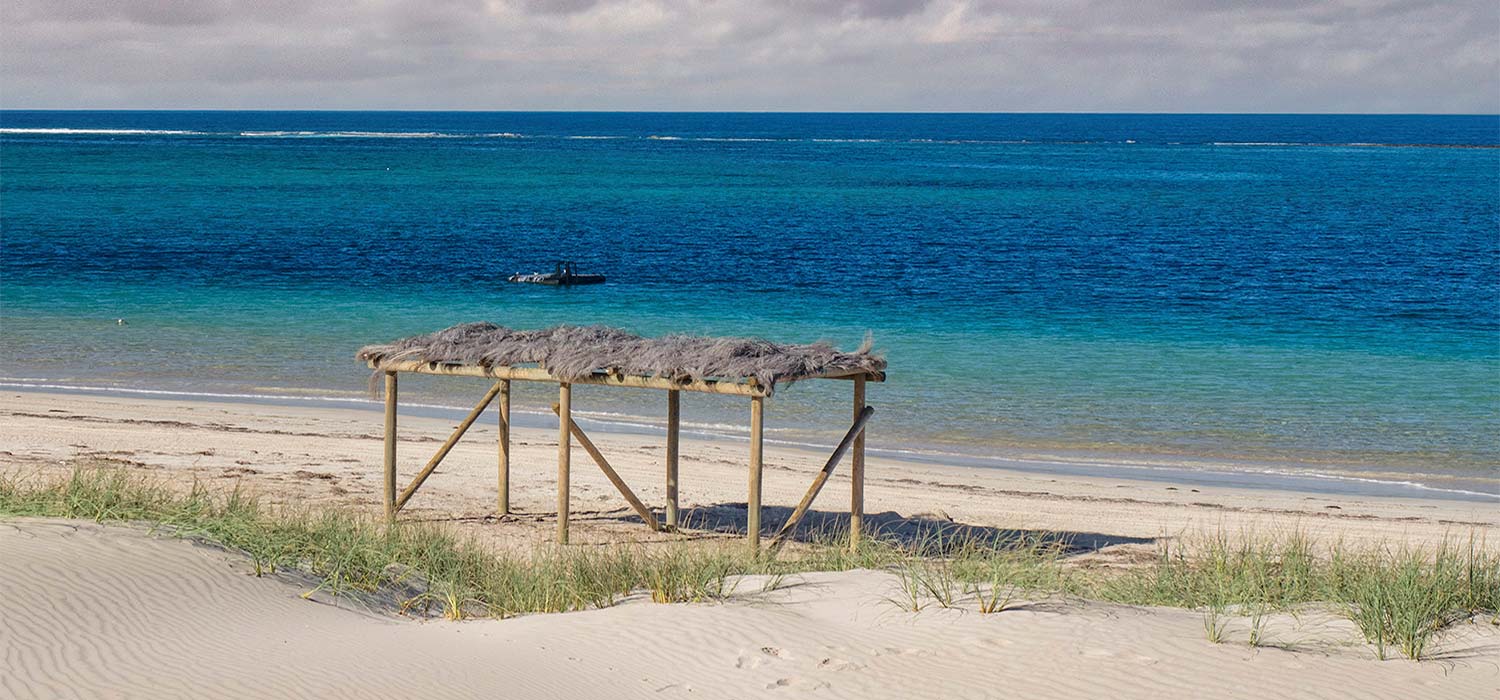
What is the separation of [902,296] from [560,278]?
29.5 feet

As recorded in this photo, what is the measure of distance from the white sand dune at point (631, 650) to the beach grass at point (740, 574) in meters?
0.22

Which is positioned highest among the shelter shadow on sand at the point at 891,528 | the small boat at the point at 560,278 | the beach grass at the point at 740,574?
the small boat at the point at 560,278

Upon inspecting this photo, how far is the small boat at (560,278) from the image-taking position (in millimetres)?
36000

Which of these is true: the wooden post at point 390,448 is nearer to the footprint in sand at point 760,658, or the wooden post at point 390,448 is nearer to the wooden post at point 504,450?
the wooden post at point 504,450

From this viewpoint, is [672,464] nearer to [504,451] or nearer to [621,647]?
[504,451]

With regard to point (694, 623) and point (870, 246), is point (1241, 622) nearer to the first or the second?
point (694, 623)

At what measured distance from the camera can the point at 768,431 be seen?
59.9ft

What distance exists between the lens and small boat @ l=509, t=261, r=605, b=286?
118ft

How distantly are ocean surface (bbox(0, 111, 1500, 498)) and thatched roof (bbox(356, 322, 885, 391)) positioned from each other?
644cm

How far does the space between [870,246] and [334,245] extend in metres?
17.9

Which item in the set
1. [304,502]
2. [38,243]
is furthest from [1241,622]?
[38,243]

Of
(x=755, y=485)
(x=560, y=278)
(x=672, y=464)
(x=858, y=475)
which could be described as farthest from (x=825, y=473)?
(x=560, y=278)

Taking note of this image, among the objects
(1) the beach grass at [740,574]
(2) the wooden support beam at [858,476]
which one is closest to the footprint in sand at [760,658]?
(1) the beach grass at [740,574]

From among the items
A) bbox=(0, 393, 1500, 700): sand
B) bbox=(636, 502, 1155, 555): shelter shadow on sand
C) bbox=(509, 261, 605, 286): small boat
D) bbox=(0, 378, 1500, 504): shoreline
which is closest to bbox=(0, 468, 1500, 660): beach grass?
bbox=(0, 393, 1500, 700): sand
